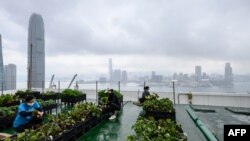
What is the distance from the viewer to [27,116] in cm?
473

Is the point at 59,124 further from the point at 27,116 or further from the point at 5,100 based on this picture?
the point at 5,100

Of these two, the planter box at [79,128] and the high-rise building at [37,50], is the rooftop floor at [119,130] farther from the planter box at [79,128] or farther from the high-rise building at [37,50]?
the high-rise building at [37,50]

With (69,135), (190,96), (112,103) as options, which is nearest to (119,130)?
(69,135)

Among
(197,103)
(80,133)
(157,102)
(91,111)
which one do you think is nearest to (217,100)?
(197,103)

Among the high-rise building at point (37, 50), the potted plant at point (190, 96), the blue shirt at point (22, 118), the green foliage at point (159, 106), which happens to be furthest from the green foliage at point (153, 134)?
the high-rise building at point (37, 50)

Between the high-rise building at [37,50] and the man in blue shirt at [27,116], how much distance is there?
8.90 m

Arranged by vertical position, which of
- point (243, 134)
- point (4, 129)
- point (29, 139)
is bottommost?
point (4, 129)

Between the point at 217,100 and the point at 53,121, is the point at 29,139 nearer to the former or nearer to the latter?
the point at 53,121

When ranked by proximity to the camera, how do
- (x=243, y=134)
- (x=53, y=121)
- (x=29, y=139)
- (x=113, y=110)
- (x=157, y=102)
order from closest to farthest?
1. (x=243, y=134)
2. (x=29, y=139)
3. (x=53, y=121)
4. (x=157, y=102)
5. (x=113, y=110)

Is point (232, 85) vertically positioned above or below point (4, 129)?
above

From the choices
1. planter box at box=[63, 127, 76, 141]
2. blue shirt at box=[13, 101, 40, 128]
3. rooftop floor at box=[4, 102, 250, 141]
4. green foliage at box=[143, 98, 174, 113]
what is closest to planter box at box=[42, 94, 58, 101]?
rooftop floor at box=[4, 102, 250, 141]

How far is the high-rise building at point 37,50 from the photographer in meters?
17.3

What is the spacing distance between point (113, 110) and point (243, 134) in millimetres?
5577

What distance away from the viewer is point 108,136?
208 inches
